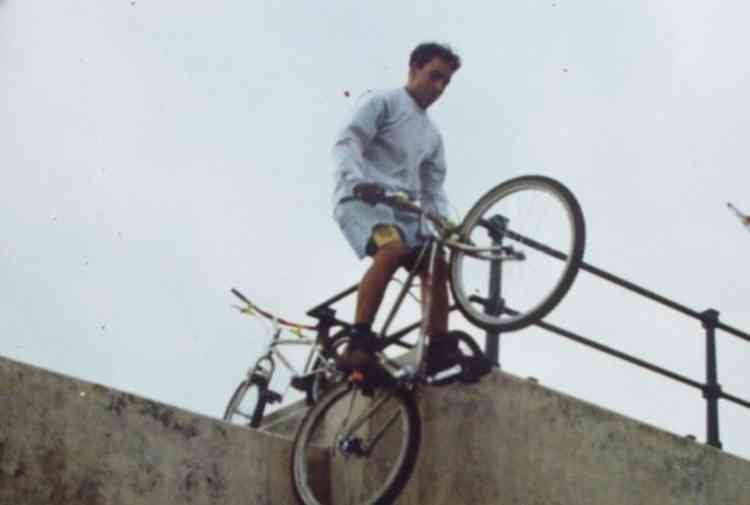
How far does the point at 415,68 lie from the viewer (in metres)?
4.71

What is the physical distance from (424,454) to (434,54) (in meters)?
1.96

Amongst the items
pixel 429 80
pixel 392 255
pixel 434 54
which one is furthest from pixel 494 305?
pixel 434 54

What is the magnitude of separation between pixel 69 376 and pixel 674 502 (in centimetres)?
309

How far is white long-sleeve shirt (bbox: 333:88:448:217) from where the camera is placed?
4.48m

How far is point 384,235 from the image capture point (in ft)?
14.3

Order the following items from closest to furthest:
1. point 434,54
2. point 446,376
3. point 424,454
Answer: point 446,376, point 424,454, point 434,54

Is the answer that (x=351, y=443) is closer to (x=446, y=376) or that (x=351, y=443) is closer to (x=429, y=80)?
(x=446, y=376)

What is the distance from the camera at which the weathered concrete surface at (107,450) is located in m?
3.66

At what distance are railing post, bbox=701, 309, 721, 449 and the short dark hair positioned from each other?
2.44m

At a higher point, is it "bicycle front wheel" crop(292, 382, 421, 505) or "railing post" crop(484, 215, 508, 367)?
"railing post" crop(484, 215, 508, 367)

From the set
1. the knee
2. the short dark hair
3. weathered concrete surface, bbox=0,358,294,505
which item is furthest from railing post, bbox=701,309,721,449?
weathered concrete surface, bbox=0,358,294,505

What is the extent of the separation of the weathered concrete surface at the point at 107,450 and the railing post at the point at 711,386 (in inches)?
107

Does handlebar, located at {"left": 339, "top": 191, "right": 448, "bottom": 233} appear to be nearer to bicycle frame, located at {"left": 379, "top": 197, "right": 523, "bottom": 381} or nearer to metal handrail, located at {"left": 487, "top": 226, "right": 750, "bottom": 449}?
bicycle frame, located at {"left": 379, "top": 197, "right": 523, "bottom": 381}

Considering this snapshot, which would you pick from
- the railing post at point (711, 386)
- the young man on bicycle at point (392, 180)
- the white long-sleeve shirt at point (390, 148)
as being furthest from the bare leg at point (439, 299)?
the railing post at point (711, 386)
